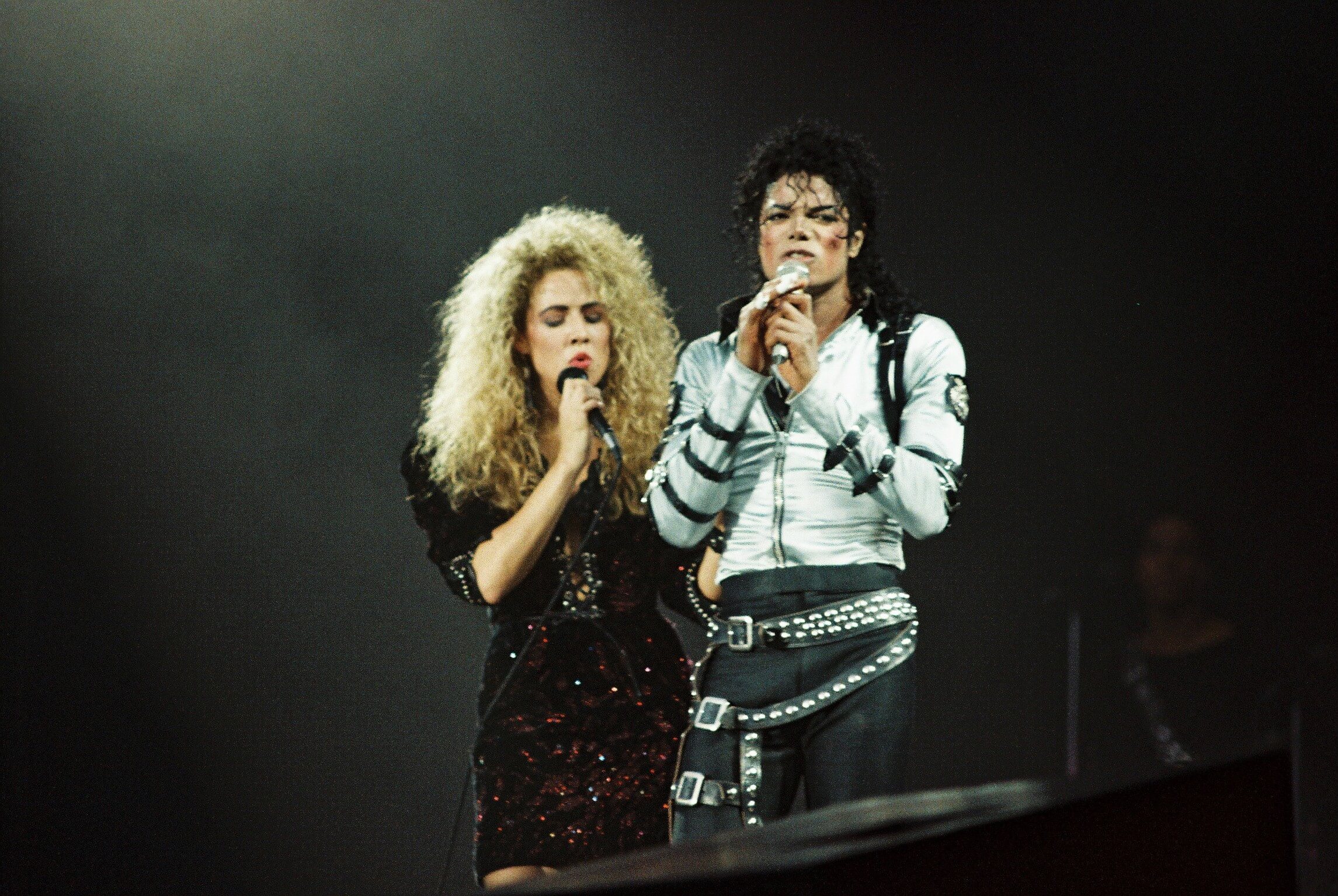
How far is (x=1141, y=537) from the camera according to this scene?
324cm

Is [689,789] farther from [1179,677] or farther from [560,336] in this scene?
[1179,677]

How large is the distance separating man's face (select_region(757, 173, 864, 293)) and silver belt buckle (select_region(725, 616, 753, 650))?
726mm

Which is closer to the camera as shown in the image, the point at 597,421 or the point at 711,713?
the point at 711,713

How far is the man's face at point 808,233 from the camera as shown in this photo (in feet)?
9.02

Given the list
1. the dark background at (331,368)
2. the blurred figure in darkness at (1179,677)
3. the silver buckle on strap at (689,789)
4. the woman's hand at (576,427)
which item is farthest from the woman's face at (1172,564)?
the woman's hand at (576,427)

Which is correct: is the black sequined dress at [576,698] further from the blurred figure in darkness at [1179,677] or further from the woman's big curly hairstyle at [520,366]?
the blurred figure in darkness at [1179,677]

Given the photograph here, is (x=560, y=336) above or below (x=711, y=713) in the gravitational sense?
above

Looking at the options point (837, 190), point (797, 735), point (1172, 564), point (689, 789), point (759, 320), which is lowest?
point (689, 789)

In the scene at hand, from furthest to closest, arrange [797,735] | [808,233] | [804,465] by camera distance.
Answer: [808,233], [804,465], [797,735]

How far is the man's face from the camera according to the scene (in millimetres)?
2750

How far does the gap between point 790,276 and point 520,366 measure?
0.61m

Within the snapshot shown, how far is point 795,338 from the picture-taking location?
8.69 ft

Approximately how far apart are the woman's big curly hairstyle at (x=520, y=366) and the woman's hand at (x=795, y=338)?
227 millimetres

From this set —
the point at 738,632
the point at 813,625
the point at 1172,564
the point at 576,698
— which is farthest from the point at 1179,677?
the point at 576,698
